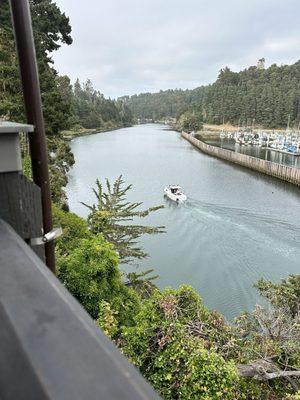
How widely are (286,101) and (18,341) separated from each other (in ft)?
386

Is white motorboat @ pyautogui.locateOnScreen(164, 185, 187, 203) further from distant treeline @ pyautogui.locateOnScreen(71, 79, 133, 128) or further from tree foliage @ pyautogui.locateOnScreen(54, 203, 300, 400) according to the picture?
distant treeline @ pyautogui.locateOnScreen(71, 79, 133, 128)

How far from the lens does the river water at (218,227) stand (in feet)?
56.9

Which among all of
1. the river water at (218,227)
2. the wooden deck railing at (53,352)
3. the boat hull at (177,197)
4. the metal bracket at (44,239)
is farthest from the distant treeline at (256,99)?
the wooden deck railing at (53,352)

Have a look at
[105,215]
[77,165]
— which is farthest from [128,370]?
[77,165]

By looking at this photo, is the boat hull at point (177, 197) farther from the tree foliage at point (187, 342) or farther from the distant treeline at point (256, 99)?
the distant treeline at point (256, 99)

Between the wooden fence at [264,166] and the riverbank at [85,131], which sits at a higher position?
the riverbank at [85,131]

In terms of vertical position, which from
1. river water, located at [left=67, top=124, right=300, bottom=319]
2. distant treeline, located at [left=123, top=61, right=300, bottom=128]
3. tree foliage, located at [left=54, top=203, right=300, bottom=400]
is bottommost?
river water, located at [left=67, top=124, right=300, bottom=319]

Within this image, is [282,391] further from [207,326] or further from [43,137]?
[43,137]

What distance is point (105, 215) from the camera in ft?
42.0

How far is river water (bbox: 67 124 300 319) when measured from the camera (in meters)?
17.3

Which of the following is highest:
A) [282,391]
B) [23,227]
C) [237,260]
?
[23,227]

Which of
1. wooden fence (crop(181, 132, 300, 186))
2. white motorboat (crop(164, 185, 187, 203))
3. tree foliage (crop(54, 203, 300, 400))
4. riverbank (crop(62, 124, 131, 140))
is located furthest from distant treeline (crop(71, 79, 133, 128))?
tree foliage (crop(54, 203, 300, 400))

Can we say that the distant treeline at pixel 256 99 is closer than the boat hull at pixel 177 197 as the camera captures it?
No

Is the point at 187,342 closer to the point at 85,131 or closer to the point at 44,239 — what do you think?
the point at 44,239
